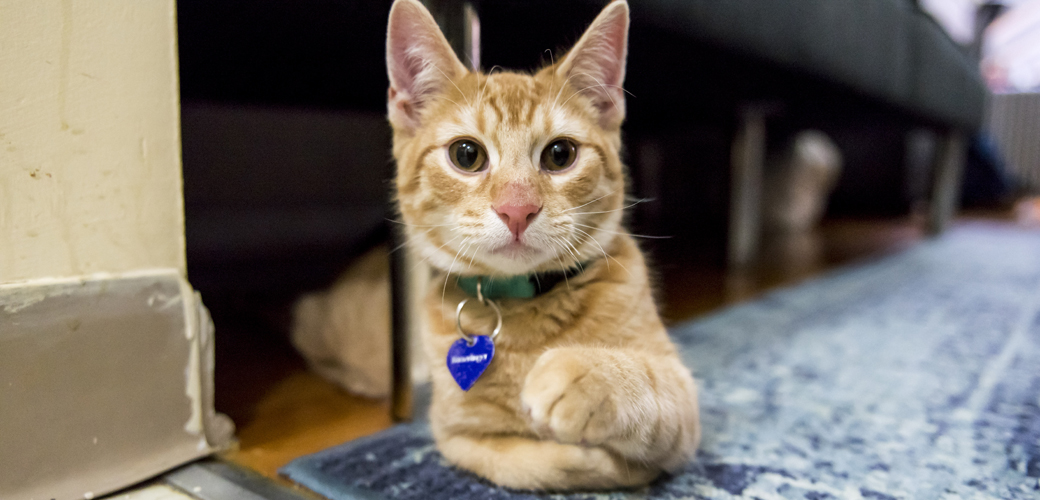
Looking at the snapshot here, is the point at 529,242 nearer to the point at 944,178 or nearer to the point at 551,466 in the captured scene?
the point at 551,466

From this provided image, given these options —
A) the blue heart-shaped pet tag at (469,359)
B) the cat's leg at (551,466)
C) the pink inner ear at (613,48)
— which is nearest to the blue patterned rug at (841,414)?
the cat's leg at (551,466)

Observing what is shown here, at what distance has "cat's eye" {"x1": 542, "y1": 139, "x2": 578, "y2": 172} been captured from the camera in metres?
0.71

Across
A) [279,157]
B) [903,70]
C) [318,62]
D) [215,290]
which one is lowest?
[215,290]

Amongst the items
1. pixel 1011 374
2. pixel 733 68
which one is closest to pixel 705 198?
pixel 733 68

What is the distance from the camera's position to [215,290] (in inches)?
76.0

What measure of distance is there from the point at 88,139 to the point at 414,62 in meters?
0.43

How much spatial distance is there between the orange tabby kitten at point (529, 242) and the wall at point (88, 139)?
0.33 metres

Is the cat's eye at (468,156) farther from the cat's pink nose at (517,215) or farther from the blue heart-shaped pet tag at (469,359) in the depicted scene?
the blue heart-shaped pet tag at (469,359)

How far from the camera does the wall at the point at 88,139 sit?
712mm

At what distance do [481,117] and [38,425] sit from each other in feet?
2.17

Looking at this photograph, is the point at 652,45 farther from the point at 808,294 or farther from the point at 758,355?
the point at 808,294

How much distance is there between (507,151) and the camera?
26.9 inches

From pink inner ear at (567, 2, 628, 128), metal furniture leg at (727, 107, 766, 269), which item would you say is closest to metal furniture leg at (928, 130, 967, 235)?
metal furniture leg at (727, 107, 766, 269)

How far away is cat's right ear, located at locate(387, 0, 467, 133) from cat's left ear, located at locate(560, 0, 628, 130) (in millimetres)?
146
